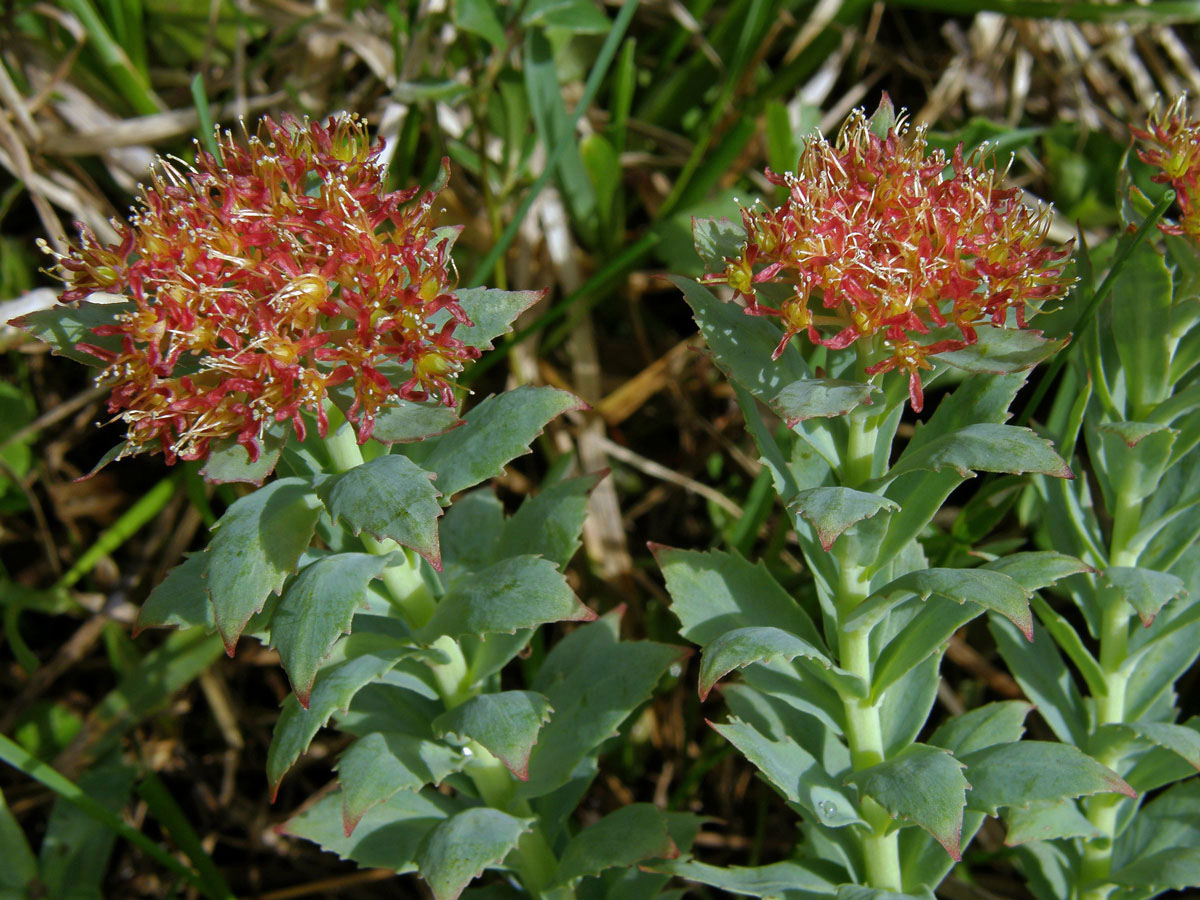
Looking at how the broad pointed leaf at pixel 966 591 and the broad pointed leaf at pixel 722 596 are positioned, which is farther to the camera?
the broad pointed leaf at pixel 722 596

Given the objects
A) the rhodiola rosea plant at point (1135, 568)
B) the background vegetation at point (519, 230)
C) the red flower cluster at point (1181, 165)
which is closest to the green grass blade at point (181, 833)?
the background vegetation at point (519, 230)

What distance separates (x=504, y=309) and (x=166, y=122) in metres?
1.75

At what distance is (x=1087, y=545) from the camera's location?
73.9 inches

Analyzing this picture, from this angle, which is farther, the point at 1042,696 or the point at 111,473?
the point at 111,473

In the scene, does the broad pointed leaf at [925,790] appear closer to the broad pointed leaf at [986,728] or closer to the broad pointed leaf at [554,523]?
the broad pointed leaf at [986,728]

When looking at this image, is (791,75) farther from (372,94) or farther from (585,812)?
(585,812)

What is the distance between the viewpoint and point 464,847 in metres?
1.62

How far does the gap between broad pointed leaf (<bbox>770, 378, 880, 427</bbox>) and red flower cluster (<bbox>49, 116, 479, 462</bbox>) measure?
0.47 meters

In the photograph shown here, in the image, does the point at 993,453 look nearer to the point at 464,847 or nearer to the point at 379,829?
the point at 464,847

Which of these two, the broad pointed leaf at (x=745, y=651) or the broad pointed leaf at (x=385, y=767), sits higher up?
the broad pointed leaf at (x=745, y=651)

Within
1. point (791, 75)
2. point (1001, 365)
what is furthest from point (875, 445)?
point (791, 75)

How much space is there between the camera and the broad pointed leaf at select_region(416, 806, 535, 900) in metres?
1.56

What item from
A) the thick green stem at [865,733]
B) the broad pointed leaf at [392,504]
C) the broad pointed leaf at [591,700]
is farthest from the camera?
the broad pointed leaf at [591,700]

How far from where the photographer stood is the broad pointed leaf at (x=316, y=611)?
1.37 meters
